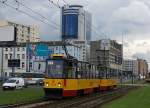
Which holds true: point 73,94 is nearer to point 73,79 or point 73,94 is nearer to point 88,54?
point 73,79

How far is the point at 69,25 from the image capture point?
1698 inches

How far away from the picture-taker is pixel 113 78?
64375mm

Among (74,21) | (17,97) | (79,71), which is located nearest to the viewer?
(17,97)

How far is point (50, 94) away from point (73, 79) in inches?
94.9

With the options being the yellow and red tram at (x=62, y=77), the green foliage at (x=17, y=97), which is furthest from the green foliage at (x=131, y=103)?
the green foliage at (x=17, y=97)

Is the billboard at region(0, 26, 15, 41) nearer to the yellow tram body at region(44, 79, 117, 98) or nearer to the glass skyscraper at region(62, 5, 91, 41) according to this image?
the glass skyscraper at region(62, 5, 91, 41)

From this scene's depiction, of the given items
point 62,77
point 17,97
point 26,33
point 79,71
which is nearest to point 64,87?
point 62,77

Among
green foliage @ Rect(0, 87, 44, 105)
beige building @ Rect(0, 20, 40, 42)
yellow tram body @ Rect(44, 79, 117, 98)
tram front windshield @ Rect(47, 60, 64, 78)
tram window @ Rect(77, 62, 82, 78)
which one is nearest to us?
green foliage @ Rect(0, 87, 44, 105)

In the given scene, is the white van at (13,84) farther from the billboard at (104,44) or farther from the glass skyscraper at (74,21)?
the billboard at (104,44)

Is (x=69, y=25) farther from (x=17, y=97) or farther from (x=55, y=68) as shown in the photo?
(x=17, y=97)

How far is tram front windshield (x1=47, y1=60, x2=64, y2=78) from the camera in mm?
36312

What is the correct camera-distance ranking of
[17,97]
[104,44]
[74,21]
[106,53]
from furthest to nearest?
[106,53] → [104,44] → [74,21] → [17,97]

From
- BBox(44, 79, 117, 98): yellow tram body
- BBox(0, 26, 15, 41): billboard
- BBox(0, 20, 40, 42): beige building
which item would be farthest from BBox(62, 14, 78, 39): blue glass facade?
BBox(0, 20, 40, 42): beige building

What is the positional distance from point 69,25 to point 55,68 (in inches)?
299
